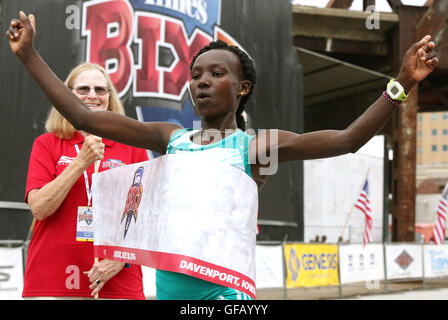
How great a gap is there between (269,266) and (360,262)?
340cm

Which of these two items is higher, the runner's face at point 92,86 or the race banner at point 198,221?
the runner's face at point 92,86

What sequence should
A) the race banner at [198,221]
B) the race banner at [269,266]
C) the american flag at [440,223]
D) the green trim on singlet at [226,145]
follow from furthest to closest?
1. the american flag at [440,223]
2. the race banner at [269,266]
3. the green trim on singlet at [226,145]
4. the race banner at [198,221]

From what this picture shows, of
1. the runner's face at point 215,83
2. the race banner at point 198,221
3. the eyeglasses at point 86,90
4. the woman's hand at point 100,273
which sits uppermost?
the eyeglasses at point 86,90

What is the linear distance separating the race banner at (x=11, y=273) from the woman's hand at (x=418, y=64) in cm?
637

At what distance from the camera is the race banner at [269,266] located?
10930 mm

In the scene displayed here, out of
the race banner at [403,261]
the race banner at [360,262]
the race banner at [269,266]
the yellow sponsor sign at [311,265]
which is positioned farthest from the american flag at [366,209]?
the race banner at [269,266]

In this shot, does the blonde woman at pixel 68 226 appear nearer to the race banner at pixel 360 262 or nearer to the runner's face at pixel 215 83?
the runner's face at pixel 215 83

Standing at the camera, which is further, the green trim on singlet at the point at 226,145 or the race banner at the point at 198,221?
the green trim on singlet at the point at 226,145

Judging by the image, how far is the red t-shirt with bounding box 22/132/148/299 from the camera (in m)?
Result: 2.95

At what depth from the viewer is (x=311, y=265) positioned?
12.2 meters

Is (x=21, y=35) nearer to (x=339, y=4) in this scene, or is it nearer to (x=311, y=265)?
(x=311, y=265)

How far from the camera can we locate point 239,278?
7.24 ft

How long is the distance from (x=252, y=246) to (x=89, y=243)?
1.12m
